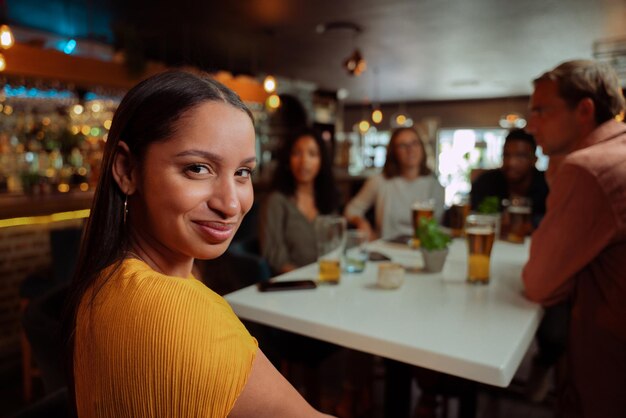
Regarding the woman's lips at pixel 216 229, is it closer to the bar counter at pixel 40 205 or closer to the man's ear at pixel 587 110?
the man's ear at pixel 587 110

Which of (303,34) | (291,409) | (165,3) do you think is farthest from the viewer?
(303,34)

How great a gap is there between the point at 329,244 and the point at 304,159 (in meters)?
0.97

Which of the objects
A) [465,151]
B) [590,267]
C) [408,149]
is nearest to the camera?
[590,267]

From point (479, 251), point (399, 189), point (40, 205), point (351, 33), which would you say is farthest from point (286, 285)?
point (351, 33)

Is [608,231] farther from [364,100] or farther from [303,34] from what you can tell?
[364,100]

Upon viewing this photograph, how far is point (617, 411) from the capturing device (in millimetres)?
1238

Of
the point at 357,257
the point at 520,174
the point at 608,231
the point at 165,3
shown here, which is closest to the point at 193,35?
the point at 165,3

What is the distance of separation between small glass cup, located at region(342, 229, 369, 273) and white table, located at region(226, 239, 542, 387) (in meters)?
0.04

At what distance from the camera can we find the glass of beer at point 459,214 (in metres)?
2.27

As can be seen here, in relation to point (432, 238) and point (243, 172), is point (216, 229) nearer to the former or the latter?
point (243, 172)

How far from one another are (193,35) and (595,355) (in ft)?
17.9

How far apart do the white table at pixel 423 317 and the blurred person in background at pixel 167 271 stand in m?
0.43

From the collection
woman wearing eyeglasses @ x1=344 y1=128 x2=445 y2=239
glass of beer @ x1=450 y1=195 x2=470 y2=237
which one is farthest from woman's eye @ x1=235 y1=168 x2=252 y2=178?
woman wearing eyeglasses @ x1=344 y1=128 x2=445 y2=239

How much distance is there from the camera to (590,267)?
4.38 feet
